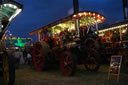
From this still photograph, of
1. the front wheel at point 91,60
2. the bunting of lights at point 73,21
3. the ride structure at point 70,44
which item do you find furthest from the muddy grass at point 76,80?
the bunting of lights at point 73,21

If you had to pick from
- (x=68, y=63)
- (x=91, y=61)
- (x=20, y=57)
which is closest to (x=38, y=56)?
(x=68, y=63)

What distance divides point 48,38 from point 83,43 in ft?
6.97

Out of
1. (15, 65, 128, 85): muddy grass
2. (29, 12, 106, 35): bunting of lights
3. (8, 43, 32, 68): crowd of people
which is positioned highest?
(29, 12, 106, 35): bunting of lights

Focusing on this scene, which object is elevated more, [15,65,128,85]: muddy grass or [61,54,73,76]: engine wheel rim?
[61,54,73,76]: engine wheel rim

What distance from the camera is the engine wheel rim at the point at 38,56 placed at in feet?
26.2

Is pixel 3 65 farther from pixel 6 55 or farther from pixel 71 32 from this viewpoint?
pixel 71 32

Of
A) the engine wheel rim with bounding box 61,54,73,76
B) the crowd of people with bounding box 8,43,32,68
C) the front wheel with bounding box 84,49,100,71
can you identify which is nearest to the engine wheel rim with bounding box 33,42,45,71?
the crowd of people with bounding box 8,43,32,68

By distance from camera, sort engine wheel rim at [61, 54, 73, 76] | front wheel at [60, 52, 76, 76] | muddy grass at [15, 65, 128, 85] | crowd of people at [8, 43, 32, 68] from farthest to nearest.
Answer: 1. crowd of people at [8, 43, 32, 68]
2. engine wheel rim at [61, 54, 73, 76]
3. front wheel at [60, 52, 76, 76]
4. muddy grass at [15, 65, 128, 85]

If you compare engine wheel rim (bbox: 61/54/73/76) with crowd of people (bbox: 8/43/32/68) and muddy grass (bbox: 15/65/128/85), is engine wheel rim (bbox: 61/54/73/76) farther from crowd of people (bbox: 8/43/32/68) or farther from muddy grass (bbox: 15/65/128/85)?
crowd of people (bbox: 8/43/32/68)

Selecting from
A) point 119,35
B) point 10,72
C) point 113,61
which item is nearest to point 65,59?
point 113,61

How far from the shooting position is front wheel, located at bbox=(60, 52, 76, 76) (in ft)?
19.7

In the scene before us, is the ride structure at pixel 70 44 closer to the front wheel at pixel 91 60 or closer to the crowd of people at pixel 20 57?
the front wheel at pixel 91 60

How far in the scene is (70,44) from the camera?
22.1 feet

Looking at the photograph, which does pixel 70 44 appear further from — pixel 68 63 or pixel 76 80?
pixel 76 80
